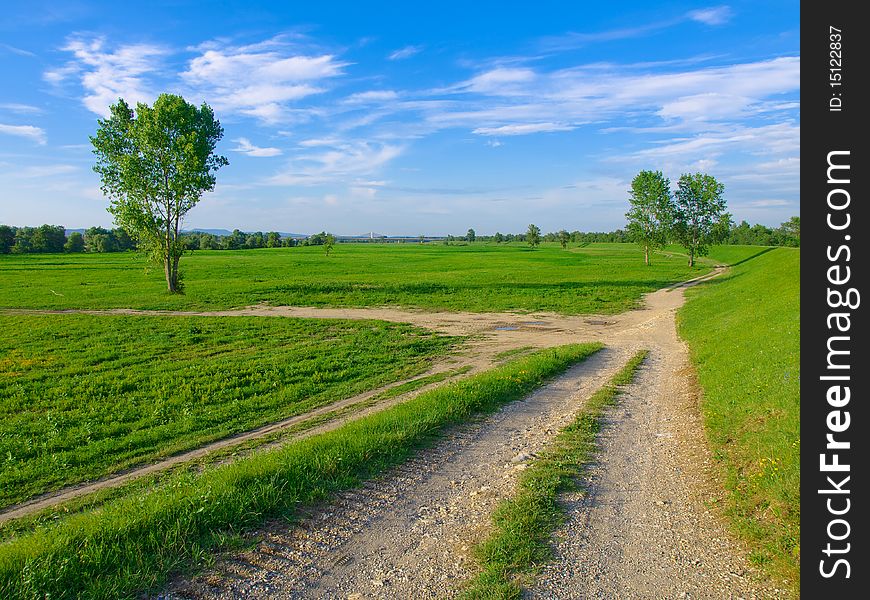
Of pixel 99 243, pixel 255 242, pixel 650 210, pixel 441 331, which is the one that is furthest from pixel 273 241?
pixel 441 331

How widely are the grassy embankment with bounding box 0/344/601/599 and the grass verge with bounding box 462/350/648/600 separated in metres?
2.17

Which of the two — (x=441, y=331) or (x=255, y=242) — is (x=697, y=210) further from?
(x=255, y=242)

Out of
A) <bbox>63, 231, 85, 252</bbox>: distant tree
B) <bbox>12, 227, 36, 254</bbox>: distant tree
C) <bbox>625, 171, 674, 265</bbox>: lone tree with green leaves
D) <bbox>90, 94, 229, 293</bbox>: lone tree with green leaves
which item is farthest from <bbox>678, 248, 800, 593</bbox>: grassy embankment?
<bbox>63, 231, 85, 252</bbox>: distant tree

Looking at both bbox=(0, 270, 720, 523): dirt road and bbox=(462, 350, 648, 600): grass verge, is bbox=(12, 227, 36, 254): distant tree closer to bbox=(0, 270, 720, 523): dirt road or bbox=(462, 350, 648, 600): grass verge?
bbox=(0, 270, 720, 523): dirt road

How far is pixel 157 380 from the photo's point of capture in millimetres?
15836

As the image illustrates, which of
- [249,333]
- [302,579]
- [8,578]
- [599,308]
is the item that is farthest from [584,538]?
[599,308]

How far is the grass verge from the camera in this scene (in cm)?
532

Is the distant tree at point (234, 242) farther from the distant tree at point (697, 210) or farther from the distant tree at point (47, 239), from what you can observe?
the distant tree at point (697, 210)

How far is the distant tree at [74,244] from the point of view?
116 m

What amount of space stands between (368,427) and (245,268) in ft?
228

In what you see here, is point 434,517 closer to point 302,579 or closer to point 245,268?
point 302,579

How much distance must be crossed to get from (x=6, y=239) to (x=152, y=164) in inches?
3715
